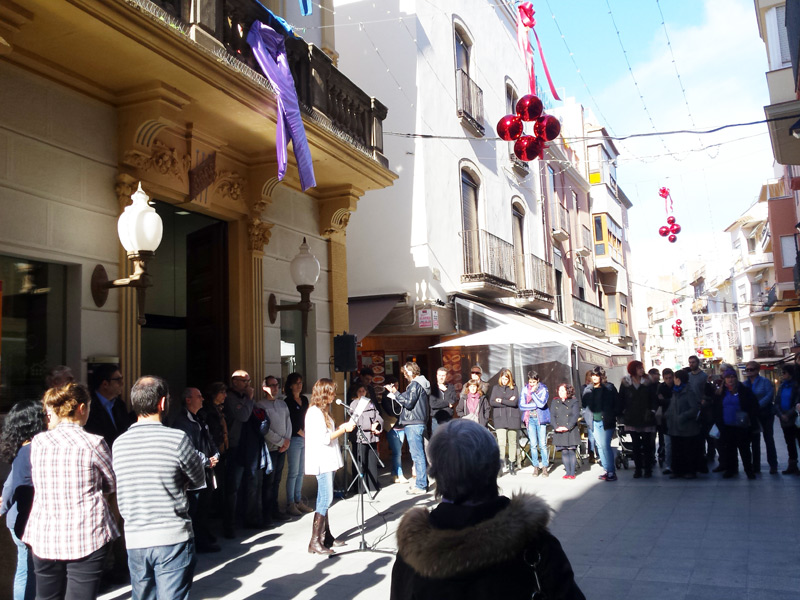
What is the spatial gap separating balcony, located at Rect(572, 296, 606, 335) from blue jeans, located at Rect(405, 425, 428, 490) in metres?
15.7

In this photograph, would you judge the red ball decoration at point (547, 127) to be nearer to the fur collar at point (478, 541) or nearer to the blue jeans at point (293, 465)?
the blue jeans at point (293, 465)

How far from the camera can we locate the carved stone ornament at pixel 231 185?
8.79 meters

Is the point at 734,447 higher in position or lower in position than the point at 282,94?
lower

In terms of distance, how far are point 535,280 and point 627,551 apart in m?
13.1

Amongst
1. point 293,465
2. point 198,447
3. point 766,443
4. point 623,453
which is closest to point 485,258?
point 623,453

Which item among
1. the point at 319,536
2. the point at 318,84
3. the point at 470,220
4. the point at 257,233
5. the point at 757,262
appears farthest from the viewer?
the point at 757,262

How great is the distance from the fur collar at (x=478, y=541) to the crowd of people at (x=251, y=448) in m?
0.02

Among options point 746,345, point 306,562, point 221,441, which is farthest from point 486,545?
point 746,345

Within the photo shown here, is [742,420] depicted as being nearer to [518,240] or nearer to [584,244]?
[518,240]

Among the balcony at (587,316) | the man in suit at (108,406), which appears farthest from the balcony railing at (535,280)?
the man in suit at (108,406)

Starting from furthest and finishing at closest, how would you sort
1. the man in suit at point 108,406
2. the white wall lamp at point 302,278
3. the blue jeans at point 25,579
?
the white wall lamp at point 302,278 → the man in suit at point 108,406 → the blue jeans at point 25,579

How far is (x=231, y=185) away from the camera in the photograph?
9.04m

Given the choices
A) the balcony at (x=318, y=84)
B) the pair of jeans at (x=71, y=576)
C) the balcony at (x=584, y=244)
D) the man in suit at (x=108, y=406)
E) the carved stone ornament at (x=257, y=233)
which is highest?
the balcony at (x=584, y=244)

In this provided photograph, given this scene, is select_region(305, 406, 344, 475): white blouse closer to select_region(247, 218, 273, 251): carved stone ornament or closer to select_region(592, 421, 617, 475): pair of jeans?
select_region(247, 218, 273, 251): carved stone ornament
